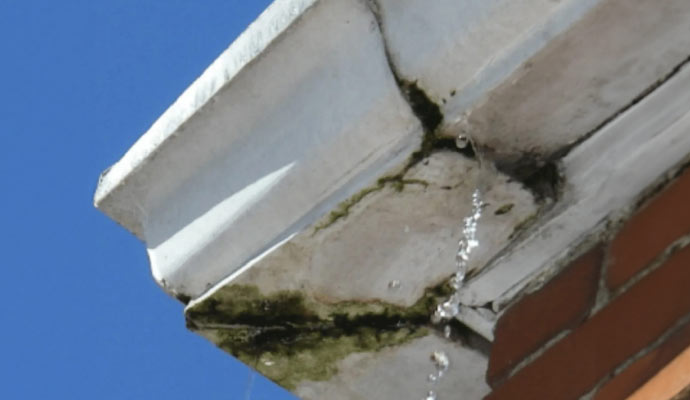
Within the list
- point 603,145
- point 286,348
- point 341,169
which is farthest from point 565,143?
point 286,348

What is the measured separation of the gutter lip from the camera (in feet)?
5.48

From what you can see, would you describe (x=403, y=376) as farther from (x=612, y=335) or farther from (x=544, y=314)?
(x=612, y=335)

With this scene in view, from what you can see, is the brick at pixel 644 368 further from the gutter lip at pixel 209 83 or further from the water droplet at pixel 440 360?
the gutter lip at pixel 209 83

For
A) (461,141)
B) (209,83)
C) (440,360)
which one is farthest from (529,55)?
(440,360)

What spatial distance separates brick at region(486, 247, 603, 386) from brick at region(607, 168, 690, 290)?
3 centimetres

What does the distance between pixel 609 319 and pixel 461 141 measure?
0.24m

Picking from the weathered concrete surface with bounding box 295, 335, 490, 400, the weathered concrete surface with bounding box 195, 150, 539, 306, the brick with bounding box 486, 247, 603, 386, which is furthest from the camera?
the weathered concrete surface with bounding box 295, 335, 490, 400

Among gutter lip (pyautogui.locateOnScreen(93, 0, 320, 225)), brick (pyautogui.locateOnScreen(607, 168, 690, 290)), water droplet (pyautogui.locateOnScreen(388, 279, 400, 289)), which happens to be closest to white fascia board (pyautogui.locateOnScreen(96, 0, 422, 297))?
gutter lip (pyautogui.locateOnScreen(93, 0, 320, 225))

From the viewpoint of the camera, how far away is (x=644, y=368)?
1647mm

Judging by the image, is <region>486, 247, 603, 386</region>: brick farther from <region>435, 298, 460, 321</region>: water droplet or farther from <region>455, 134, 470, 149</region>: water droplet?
<region>455, 134, 470, 149</region>: water droplet

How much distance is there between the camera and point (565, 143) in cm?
170

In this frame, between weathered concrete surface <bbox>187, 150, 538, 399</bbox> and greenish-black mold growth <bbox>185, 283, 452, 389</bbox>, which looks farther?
greenish-black mold growth <bbox>185, 283, 452, 389</bbox>

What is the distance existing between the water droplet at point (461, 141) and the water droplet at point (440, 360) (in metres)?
0.34

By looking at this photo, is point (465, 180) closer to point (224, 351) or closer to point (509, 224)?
point (509, 224)
